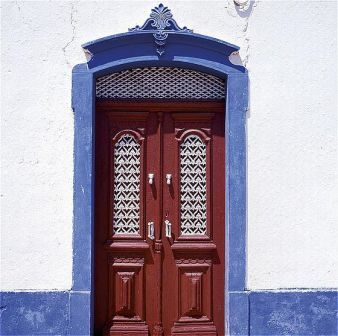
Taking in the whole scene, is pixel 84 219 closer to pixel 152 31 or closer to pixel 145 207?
pixel 145 207

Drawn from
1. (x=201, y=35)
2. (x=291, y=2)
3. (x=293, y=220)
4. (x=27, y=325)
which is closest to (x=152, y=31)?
(x=201, y=35)

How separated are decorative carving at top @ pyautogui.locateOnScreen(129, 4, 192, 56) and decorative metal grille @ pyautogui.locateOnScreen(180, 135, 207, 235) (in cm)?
100

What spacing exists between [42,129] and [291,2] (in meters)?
2.47

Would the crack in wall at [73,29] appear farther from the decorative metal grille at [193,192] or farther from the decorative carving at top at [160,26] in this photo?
the decorative metal grille at [193,192]

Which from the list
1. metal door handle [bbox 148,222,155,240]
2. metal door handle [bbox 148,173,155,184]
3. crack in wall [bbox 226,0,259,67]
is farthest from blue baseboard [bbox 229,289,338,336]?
crack in wall [bbox 226,0,259,67]

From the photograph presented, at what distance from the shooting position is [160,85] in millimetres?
5586

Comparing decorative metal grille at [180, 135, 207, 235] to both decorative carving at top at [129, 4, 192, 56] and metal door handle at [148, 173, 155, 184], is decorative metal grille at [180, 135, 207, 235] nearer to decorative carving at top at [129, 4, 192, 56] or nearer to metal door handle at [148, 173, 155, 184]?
metal door handle at [148, 173, 155, 184]

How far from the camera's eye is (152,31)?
17.5ft

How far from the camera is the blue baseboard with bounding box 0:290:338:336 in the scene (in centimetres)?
528

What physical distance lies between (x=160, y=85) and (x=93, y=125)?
2.36ft

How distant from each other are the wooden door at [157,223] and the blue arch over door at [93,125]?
0.20 meters

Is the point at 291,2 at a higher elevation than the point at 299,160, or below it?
higher

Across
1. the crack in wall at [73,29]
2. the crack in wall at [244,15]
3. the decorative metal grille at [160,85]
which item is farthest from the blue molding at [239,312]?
the crack in wall at [73,29]

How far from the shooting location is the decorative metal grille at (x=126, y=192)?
5.55m
